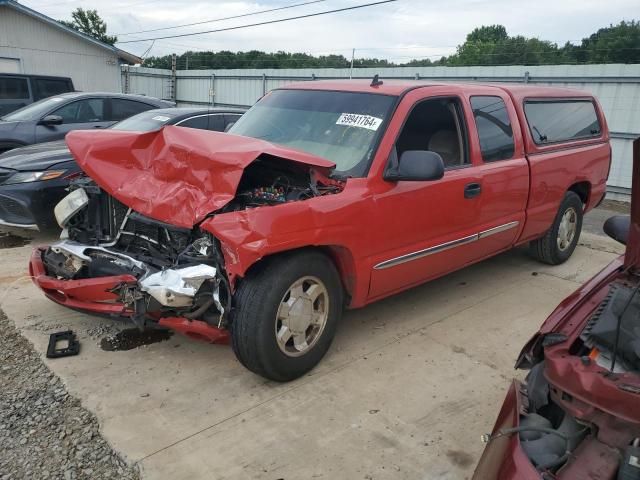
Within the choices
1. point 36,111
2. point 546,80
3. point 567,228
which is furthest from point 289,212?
point 546,80

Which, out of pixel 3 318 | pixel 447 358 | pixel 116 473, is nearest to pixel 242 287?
pixel 116 473

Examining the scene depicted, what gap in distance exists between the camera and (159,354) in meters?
3.63

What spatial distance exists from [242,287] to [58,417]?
1.23 m

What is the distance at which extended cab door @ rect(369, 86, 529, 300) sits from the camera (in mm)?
3678

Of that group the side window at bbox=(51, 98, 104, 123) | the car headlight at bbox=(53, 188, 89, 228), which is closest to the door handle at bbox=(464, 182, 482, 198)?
the car headlight at bbox=(53, 188, 89, 228)

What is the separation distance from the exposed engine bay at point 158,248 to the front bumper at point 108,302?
0.03 m

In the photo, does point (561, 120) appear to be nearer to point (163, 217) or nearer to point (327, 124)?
point (327, 124)

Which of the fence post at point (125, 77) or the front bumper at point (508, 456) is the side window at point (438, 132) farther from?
the fence post at point (125, 77)

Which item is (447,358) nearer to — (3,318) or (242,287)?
(242,287)

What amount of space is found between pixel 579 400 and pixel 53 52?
73.8ft

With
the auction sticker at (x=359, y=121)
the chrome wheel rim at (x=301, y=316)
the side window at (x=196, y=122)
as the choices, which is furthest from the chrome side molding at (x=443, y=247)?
the side window at (x=196, y=122)

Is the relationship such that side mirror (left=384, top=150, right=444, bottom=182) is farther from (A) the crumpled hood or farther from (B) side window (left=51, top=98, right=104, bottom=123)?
(B) side window (left=51, top=98, right=104, bottom=123)

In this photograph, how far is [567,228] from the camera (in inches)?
230

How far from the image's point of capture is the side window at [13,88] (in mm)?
10234
